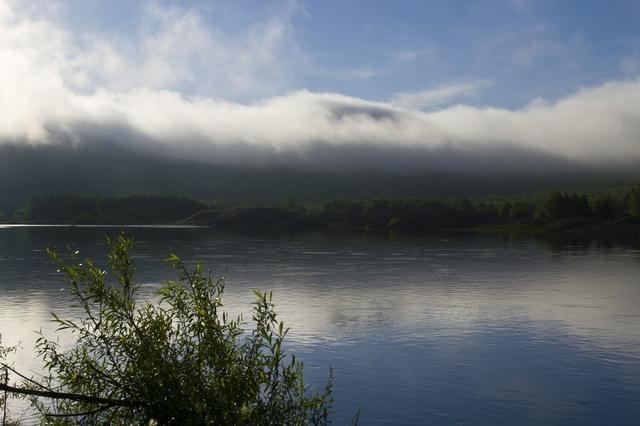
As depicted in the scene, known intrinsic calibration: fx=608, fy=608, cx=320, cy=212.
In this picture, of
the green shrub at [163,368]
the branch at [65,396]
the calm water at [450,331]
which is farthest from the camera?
the calm water at [450,331]

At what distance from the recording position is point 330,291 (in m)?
89.7

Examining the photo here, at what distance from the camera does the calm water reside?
40.5 metres

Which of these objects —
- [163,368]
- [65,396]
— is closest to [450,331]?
[163,368]

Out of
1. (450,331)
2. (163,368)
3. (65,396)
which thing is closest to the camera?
(65,396)

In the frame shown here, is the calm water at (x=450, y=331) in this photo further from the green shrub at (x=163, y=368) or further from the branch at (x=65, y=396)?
the branch at (x=65, y=396)

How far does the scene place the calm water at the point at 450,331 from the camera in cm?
4053

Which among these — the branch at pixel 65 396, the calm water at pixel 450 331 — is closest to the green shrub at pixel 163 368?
the branch at pixel 65 396

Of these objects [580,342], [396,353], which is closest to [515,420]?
[396,353]

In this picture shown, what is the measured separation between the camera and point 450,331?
203ft

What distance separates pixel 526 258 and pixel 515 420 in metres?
114

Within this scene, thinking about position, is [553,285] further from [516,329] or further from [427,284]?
[516,329]

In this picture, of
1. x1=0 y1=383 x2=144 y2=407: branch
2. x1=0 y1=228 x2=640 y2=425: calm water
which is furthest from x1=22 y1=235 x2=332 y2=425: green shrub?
x1=0 y1=228 x2=640 y2=425: calm water

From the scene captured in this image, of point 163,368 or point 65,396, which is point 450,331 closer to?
point 163,368

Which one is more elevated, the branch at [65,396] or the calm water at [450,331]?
the branch at [65,396]
